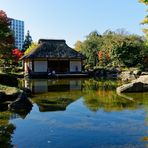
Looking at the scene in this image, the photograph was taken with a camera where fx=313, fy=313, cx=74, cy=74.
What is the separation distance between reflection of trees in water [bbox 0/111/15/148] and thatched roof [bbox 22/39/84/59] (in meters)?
33.8

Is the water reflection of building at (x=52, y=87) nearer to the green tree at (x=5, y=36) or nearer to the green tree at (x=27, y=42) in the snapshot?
the green tree at (x=5, y=36)

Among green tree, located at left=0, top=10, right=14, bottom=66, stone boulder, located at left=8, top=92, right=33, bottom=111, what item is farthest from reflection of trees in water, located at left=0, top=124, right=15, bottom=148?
green tree, located at left=0, top=10, right=14, bottom=66

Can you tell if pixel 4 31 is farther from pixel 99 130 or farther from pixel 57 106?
pixel 99 130

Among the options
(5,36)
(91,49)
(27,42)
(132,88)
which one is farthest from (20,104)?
(27,42)

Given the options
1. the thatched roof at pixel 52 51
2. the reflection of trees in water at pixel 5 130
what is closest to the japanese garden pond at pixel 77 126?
the reflection of trees in water at pixel 5 130

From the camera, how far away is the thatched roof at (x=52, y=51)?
46.8 meters

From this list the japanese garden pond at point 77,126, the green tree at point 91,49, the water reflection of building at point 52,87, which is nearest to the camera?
the japanese garden pond at point 77,126

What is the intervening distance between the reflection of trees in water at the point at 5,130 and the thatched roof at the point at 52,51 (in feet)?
111

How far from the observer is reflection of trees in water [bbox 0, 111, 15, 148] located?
27.4 ft

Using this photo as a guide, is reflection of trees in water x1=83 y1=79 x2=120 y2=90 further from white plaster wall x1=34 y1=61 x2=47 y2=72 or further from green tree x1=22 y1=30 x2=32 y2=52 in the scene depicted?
green tree x1=22 y1=30 x2=32 y2=52

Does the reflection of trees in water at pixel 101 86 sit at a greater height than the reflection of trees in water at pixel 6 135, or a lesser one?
greater

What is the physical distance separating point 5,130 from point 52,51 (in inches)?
1525

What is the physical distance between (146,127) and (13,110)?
6.00 metres

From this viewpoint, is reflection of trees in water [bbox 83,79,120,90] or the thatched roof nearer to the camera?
reflection of trees in water [bbox 83,79,120,90]
